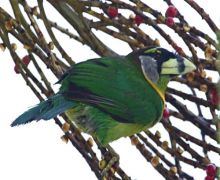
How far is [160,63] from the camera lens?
2.58 meters

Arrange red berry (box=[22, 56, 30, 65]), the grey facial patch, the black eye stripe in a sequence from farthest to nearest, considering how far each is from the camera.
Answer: the grey facial patch
red berry (box=[22, 56, 30, 65])
the black eye stripe

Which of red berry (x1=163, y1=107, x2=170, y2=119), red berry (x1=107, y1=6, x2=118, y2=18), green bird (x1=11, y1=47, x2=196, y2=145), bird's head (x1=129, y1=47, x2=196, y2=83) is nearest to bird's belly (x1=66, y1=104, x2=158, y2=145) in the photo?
green bird (x1=11, y1=47, x2=196, y2=145)

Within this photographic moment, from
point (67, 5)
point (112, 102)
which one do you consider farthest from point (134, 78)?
point (67, 5)

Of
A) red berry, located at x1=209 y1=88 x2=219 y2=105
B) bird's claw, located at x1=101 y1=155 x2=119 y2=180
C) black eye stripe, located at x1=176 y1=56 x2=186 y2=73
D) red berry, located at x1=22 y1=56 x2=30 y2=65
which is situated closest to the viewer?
bird's claw, located at x1=101 y1=155 x2=119 y2=180

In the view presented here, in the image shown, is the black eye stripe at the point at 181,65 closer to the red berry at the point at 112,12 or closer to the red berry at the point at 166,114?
the red berry at the point at 166,114

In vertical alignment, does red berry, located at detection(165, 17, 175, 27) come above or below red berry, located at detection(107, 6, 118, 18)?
below

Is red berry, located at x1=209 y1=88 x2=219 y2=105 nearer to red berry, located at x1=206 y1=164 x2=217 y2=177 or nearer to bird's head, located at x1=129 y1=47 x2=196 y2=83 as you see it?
bird's head, located at x1=129 y1=47 x2=196 y2=83

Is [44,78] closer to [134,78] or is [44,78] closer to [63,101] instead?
[63,101]

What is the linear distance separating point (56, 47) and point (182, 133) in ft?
2.11

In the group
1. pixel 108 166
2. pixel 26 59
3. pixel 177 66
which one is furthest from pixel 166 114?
pixel 26 59

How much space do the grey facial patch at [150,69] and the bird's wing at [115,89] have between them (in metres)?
0.04

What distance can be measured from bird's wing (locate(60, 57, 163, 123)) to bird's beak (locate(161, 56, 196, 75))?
13 centimetres

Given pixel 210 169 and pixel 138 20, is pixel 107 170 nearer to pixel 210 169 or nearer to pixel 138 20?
pixel 210 169

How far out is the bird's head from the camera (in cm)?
216
